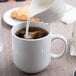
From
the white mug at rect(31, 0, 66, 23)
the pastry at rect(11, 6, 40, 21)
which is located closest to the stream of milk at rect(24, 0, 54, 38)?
the white mug at rect(31, 0, 66, 23)

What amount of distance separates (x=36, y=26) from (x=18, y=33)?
0.06m

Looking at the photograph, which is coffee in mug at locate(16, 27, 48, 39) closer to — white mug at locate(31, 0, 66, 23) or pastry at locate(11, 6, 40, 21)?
white mug at locate(31, 0, 66, 23)

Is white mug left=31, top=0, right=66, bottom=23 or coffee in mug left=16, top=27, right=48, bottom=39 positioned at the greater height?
white mug left=31, top=0, right=66, bottom=23

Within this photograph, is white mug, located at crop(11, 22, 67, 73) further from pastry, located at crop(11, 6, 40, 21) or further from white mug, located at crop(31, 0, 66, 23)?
pastry, located at crop(11, 6, 40, 21)

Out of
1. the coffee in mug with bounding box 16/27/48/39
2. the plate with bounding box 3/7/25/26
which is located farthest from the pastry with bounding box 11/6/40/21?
the coffee in mug with bounding box 16/27/48/39

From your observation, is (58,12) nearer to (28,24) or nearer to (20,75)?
(28,24)

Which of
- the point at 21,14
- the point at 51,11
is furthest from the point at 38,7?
the point at 21,14

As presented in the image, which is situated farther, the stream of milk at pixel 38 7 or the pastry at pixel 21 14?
the pastry at pixel 21 14

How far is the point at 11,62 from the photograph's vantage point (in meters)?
0.59

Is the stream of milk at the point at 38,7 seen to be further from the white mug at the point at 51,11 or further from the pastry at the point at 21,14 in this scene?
the pastry at the point at 21,14

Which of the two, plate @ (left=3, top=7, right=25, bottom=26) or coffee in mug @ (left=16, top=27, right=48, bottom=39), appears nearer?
coffee in mug @ (left=16, top=27, right=48, bottom=39)

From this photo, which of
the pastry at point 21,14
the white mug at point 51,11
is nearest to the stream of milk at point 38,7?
the white mug at point 51,11

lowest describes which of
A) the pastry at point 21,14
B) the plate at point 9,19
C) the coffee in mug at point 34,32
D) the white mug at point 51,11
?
the plate at point 9,19

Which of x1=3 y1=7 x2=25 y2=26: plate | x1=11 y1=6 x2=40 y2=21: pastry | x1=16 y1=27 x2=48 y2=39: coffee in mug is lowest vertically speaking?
x1=3 y1=7 x2=25 y2=26: plate
